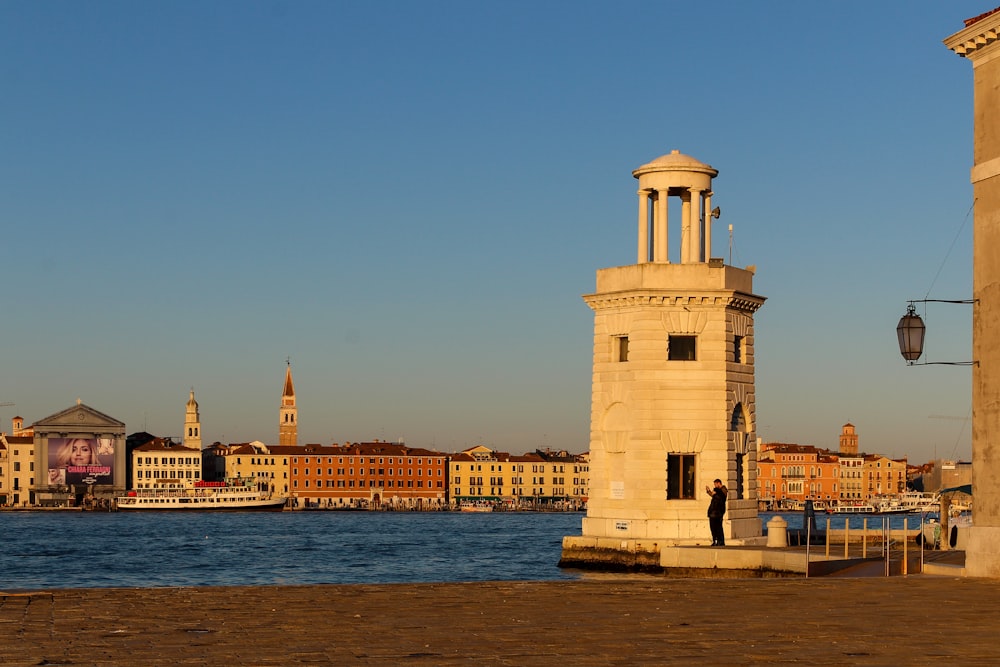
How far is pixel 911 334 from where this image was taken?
21.7 metres

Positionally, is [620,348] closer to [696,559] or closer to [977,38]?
[696,559]

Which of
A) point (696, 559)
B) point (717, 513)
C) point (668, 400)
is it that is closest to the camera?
point (696, 559)

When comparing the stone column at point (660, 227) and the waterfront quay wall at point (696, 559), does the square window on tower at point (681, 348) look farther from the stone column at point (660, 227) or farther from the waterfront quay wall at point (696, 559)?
the waterfront quay wall at point (696, 559)

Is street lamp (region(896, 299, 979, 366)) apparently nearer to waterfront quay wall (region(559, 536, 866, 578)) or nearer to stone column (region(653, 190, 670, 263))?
waterfront quay wall (region(559, 536, 866, 578))

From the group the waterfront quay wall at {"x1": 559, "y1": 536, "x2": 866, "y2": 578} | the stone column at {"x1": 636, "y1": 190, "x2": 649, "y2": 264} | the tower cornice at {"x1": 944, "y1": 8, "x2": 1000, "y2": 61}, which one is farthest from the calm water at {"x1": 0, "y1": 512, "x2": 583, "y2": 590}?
the tower cornice at {"x1": 944, "y1": 8, "x2": 1000, "y2": 61}

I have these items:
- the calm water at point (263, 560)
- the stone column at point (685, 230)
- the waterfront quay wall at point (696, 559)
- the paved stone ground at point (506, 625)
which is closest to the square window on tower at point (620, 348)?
the stone column at point (685, 230)

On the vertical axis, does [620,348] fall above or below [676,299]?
below

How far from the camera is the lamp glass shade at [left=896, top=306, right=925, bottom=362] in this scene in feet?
71.1

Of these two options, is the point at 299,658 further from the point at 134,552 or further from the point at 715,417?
the point at 134,552

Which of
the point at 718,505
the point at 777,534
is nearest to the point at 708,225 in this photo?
the point at 718,505

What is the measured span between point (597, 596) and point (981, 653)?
5.80 m

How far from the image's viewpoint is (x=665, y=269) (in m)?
37.3

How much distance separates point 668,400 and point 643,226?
508cm

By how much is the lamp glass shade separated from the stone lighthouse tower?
1535 cm
